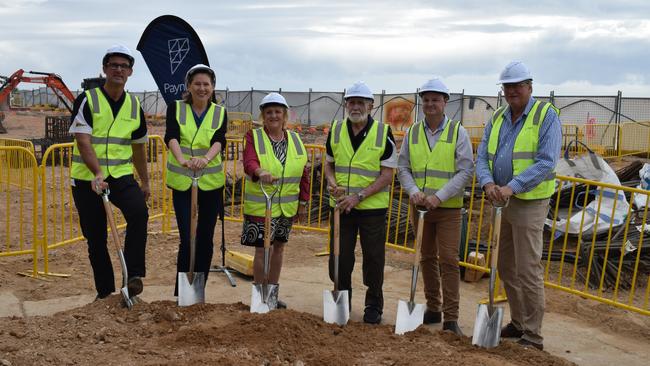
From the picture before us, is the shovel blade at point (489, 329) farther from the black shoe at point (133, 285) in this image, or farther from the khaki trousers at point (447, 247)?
the black shoe at point (133, 285)

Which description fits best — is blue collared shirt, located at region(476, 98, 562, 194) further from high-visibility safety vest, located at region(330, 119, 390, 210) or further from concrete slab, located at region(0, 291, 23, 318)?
concrete slab, located at region(0, 291, 23, 318)

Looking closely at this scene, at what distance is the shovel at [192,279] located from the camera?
4.85 metres

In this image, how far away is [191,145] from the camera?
4996 millimetres

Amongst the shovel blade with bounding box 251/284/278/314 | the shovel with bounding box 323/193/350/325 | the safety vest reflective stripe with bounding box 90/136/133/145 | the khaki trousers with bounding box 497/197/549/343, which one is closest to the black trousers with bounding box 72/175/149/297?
the safety vest reflective stripe with bounding box 90/136/133/145

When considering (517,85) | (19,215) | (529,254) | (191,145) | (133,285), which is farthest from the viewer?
(19,215)

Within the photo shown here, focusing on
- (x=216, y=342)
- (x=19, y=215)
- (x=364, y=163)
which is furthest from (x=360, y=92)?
(x=19, y=215)

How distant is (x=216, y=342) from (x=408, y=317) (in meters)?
1.50

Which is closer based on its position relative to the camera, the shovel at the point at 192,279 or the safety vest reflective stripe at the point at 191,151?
the shovel at the point at 192,279

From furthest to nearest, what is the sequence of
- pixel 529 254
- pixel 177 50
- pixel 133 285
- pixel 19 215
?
pixel 19 215
pixel 177 50
pixel 133 285
pixel 529 254

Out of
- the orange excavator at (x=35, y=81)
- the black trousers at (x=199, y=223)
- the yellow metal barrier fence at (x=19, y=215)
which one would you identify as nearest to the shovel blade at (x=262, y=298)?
the black trousers at (x=199, y=223)

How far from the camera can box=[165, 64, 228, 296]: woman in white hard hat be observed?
196 inches

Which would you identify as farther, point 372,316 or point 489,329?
point 372,316

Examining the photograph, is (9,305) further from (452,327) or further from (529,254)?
(529,254)

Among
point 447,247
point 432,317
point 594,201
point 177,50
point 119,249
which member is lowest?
point 432,317
